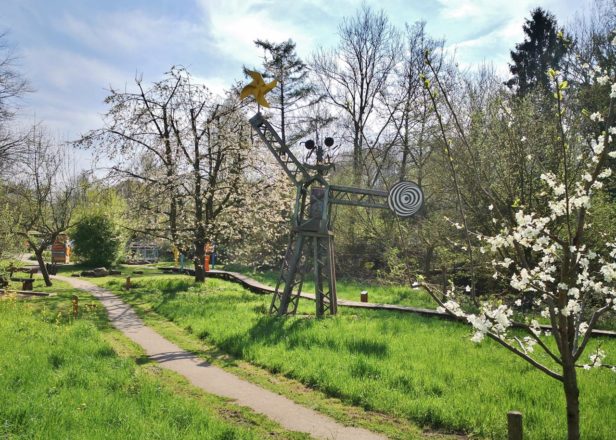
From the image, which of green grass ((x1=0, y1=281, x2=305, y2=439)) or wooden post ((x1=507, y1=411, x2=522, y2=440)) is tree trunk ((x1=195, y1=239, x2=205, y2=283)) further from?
wooden post ((x1=507, y1=411, x2=522, y2=440))

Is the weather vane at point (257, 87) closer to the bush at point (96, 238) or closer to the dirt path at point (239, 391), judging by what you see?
the dirt path at point (239, 391)

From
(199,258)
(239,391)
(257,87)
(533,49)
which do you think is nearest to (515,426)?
(239,391)

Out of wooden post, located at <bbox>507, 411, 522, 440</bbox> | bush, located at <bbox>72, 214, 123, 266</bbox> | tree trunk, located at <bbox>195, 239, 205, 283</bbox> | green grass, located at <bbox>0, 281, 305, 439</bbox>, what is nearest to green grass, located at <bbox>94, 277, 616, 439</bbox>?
wooden post, located at <bbox>507, 411, 522, 440</bbox>

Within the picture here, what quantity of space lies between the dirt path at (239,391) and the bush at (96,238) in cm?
2072

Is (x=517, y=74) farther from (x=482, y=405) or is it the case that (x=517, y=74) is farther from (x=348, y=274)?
(x=482, y=405)

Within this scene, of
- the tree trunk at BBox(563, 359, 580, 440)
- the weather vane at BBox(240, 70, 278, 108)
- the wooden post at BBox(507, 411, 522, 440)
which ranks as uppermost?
the weather vane at BBox(240, 70, 278, 108)

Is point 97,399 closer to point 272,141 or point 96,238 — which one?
point 272,141

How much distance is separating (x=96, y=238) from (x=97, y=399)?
2773 centimetres

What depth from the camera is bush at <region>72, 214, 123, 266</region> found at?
31.6 m

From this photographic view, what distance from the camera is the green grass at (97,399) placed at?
17.6 ft

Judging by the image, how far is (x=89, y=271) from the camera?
29.2 metres

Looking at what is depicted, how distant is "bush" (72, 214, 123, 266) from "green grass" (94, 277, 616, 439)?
20666mm

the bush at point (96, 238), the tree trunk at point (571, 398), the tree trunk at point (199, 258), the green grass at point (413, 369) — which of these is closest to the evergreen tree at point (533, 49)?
the tree trunk at point (199, 258)

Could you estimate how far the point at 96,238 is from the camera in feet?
104
